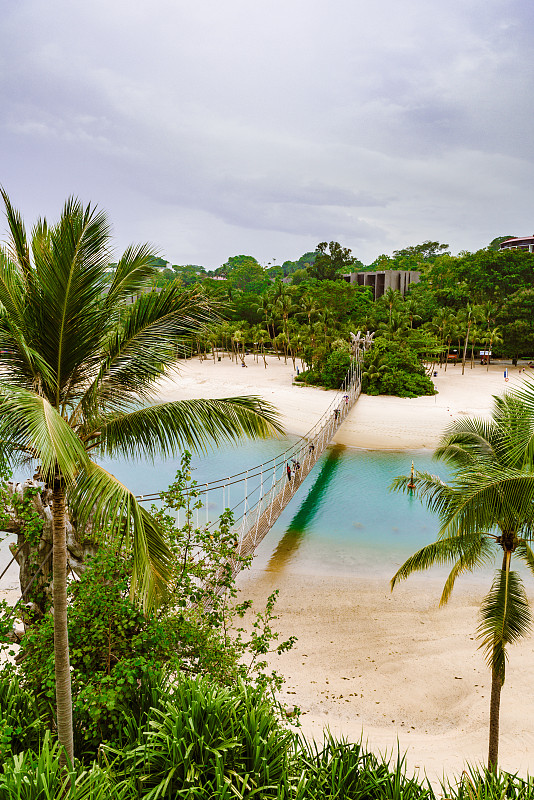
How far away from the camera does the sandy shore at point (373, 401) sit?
1800 cm

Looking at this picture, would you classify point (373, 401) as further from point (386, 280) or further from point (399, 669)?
point (386, 280)

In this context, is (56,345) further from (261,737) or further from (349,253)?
(349,253)

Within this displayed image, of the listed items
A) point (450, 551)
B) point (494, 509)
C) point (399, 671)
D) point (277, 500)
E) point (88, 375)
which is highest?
point (88, 375)

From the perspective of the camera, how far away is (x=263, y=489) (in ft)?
44.4

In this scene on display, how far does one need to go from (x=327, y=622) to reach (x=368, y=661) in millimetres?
1027

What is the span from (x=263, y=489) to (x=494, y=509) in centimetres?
990

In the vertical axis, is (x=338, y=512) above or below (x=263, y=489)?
below

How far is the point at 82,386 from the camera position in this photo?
283cm

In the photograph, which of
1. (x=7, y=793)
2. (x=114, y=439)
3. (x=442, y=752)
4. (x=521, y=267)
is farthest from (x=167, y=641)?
(x=521, y=267)

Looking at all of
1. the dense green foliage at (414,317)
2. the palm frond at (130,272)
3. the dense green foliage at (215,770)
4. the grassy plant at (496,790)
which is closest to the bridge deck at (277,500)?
the dense green foliage at (215,770)

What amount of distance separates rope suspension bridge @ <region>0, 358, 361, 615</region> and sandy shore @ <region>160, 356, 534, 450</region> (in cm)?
92

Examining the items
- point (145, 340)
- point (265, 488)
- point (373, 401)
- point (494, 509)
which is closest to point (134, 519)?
point (145, 340)

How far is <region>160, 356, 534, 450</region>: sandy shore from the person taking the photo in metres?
18.0

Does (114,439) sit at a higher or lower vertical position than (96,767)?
higher
